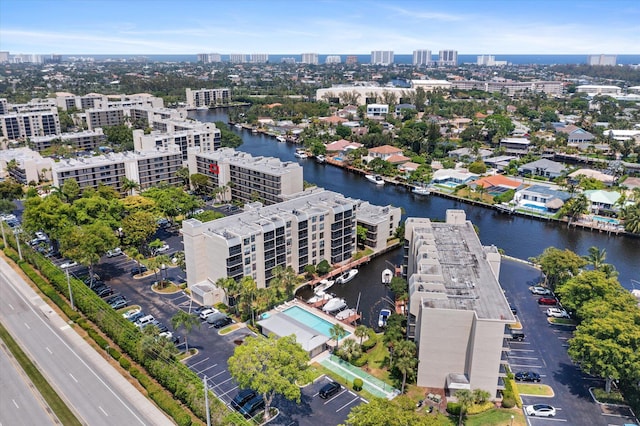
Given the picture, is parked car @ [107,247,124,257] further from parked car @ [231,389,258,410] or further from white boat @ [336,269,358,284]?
parked car @ [231,389,258,410]

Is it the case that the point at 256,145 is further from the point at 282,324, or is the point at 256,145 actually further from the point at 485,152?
the point at 282,324

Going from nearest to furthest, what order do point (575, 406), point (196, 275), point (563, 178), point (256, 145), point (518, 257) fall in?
point (575, 406)
point (196, 275)
point (518, 257)
point (563, 178)
point (256, 145)

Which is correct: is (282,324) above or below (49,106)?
below

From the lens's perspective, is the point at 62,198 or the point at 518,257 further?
the point at 62,198

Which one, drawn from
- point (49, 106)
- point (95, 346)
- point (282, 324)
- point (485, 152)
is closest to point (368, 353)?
point (282, 324)

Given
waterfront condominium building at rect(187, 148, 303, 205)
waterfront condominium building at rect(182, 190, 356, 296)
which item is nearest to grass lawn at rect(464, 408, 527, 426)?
waterfront condominium building at rect(182, 190, 356, 296)

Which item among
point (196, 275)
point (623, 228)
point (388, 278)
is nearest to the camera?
point (196, 275)
